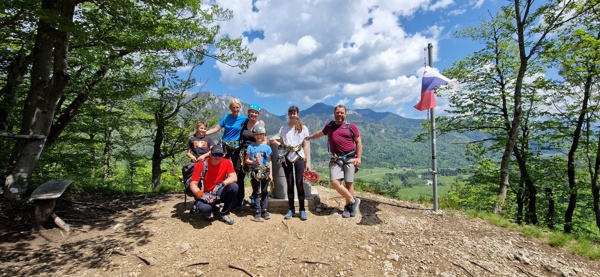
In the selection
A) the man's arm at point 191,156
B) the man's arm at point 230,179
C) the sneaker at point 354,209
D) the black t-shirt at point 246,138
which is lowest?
the sneaker at point 354,209

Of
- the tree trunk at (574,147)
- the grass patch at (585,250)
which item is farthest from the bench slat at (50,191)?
the tree trunk at (574,147)

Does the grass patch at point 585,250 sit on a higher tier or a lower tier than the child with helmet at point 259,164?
lower

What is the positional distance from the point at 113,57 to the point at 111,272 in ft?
21.0

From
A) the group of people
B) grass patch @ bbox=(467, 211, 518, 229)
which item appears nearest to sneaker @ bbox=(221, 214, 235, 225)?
the group of people

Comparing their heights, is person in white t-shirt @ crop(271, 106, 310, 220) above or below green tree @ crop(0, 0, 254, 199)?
below

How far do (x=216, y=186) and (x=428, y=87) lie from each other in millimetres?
5344

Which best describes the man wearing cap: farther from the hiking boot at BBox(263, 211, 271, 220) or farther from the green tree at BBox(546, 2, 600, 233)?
the green tree at BBox(546, 2, 600, 233)

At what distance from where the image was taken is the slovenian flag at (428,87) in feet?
20.3

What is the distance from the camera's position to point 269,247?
14.5ft

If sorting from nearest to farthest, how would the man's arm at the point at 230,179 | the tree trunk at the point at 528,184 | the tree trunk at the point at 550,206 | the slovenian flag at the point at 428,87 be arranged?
the man's arm at the point at 230,179, the slovenian flag at the point at 428,87, the tree trunk at the point at 528,184, the tree trunk at the point at 550,206

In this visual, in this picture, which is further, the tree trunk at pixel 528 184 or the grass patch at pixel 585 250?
the tree trunk at pixel 528 184

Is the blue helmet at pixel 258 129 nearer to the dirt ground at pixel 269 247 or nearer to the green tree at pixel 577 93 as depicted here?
the dirt ground at pixel 269 247

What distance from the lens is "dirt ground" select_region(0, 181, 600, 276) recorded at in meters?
3.85

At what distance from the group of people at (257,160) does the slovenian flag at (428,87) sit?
206 cm
